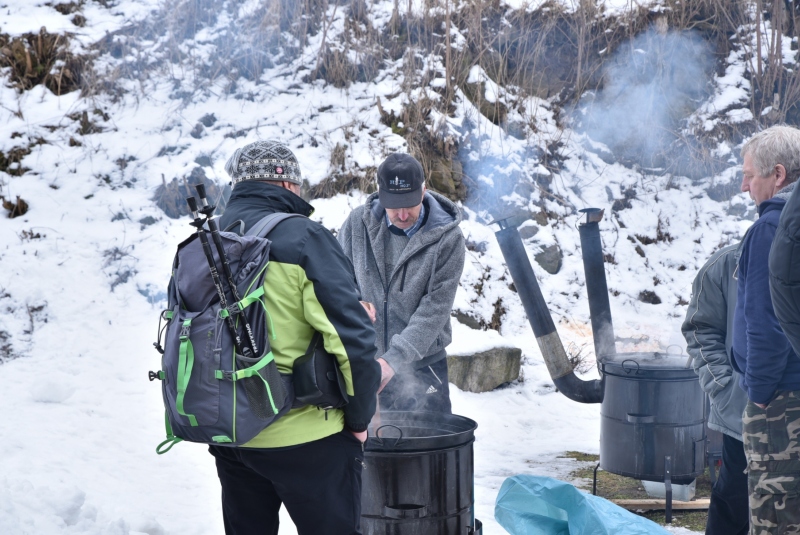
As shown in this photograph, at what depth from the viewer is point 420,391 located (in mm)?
4113

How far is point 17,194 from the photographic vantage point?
8.00m

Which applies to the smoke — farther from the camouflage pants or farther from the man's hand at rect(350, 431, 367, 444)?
the man's hand at rect(350, 431, 367, 444)

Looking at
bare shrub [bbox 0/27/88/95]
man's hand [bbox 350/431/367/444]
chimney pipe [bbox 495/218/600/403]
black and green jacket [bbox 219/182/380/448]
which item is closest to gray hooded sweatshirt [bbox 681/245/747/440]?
man's hand [bbox 350/431/367/444]

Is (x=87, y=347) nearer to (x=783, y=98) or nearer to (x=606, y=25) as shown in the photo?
(x=606, y=25)

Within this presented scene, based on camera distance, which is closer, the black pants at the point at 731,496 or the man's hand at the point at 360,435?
the man's hand at the point at 360,435

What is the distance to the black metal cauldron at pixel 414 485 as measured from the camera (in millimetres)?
3385

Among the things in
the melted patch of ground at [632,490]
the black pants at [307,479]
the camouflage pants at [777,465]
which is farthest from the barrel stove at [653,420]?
the black pants at [307,479]

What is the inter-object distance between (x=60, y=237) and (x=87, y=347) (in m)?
1.59

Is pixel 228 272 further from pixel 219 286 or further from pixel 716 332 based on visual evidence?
pixel 716 332

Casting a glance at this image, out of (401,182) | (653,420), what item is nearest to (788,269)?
(401,182)

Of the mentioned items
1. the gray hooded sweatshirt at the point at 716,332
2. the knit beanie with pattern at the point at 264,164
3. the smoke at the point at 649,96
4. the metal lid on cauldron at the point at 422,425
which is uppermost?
the smoke at the point at 649,96

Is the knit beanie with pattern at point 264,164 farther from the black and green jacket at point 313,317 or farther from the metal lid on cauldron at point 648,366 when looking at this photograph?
the metal lid on cauldron at point 648,366

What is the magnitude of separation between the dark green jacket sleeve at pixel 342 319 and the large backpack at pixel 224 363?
158 mm

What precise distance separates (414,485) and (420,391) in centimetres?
78
